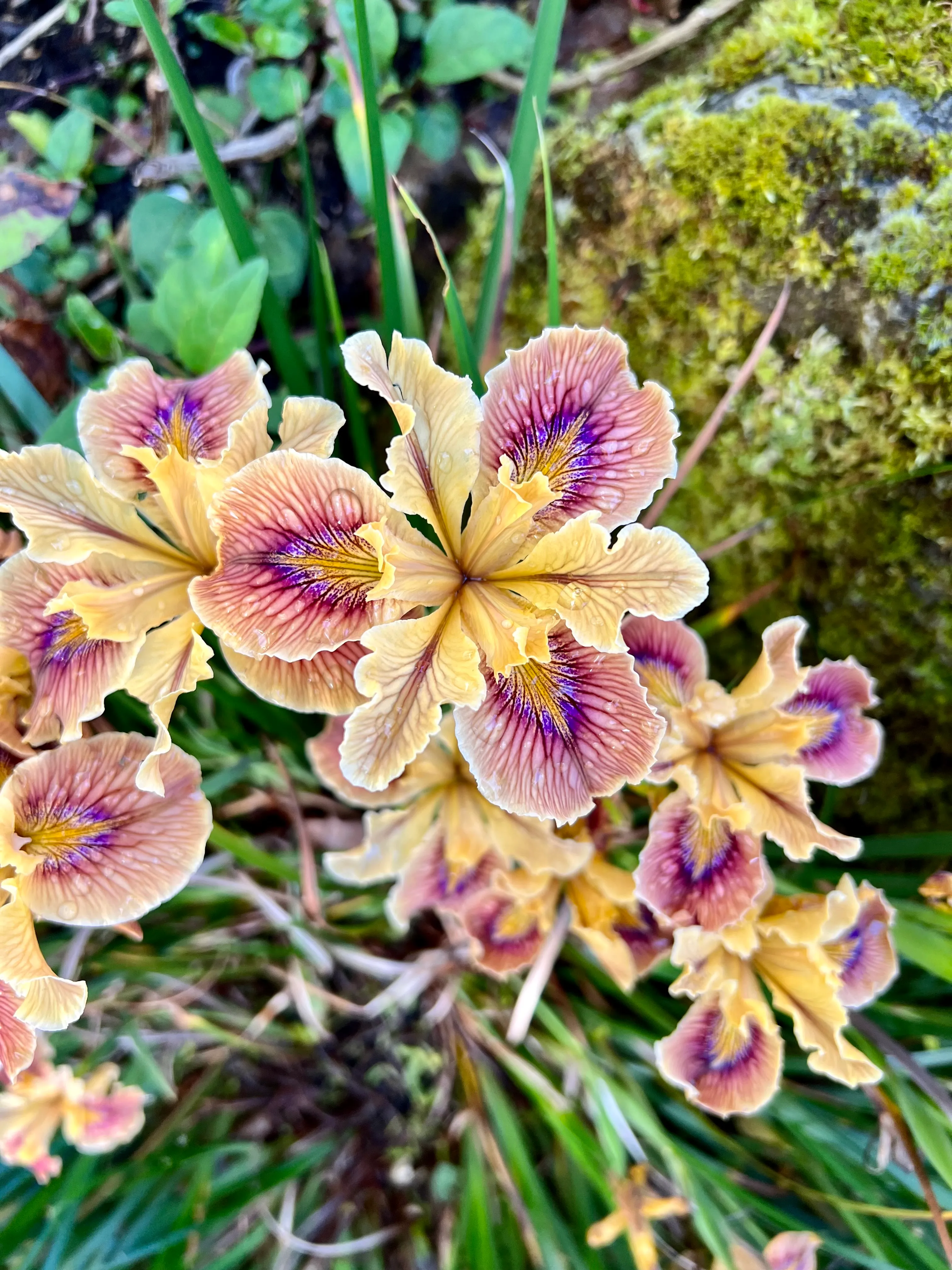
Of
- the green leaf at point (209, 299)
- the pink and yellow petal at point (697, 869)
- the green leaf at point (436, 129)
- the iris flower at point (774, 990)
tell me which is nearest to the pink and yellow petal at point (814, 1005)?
the iris flower at point (774, 990)

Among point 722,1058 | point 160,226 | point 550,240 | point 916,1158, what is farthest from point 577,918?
point 160,226

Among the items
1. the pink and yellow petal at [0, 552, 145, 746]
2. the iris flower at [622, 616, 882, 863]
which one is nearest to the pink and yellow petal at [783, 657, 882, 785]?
the iris flower at [622, 616, 882, 863]

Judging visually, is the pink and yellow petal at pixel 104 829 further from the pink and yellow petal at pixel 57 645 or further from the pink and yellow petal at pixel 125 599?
the pink and yellow petal at pixel 125 599

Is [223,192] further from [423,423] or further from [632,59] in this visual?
[632,59]

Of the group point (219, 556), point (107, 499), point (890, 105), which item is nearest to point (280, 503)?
point (219, 556)

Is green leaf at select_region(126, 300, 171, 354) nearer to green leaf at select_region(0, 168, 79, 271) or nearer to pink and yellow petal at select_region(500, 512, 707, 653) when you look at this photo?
green leaf at select_region(0, 168, 79, 271)

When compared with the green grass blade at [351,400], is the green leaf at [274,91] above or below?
above
